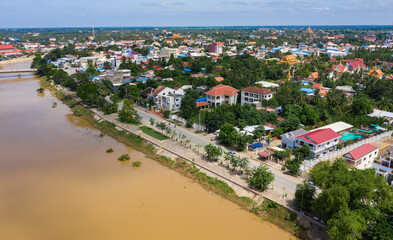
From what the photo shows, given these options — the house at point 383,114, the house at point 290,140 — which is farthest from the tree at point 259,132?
the house at point 383,114

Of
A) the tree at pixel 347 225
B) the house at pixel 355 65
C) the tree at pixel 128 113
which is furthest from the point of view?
the house at pixel 355 65

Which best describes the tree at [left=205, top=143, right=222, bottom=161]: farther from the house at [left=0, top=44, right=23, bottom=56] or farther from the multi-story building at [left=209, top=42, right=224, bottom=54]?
the house at [left=0, top=44, right=23, bottom=56]

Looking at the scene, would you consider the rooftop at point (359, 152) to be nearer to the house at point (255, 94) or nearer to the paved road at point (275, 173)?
the paved road at point (275, 173)

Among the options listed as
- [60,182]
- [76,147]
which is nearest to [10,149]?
[76,147]

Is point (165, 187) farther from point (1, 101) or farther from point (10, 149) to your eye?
point (1, 101)

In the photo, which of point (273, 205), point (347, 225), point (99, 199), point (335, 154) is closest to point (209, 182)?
point (273, 205)

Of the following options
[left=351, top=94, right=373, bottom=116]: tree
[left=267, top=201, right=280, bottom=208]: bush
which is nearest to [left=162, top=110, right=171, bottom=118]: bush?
[left=267, top=201, right=280, bottom=208]: bush

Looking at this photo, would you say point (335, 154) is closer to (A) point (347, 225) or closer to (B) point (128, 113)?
(A) point (347, 225)
